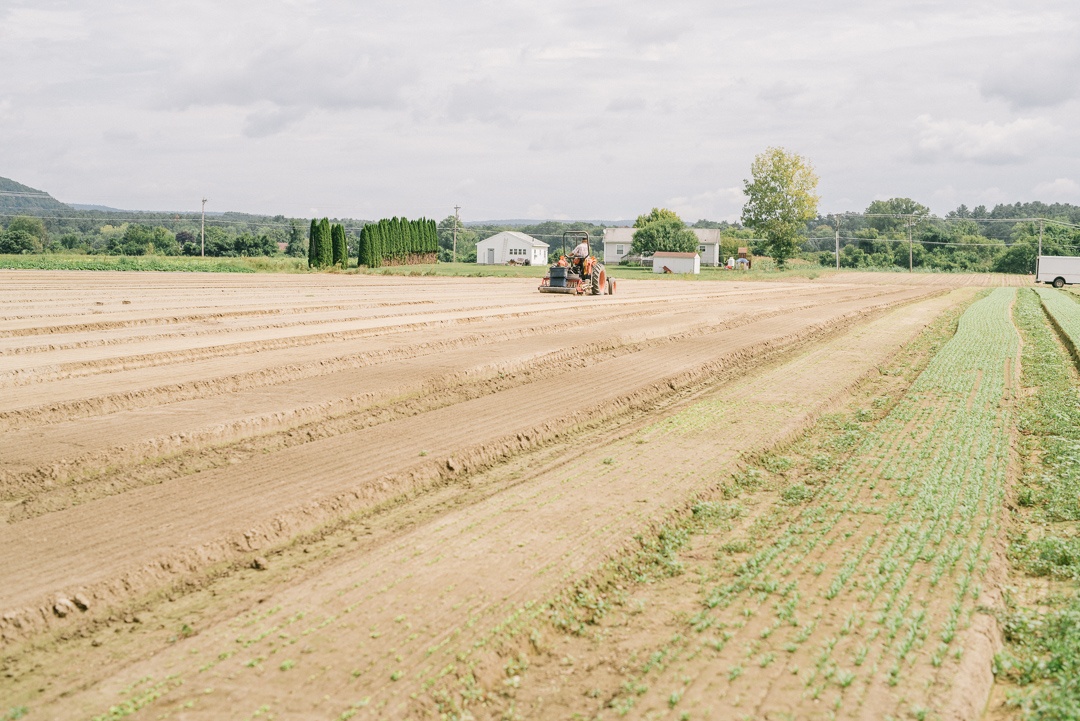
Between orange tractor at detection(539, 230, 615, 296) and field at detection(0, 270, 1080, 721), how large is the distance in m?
16.4

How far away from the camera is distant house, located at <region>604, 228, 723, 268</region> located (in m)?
115

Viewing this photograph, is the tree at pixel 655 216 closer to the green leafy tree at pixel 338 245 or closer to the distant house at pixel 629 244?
the distant house at pixel 629 244

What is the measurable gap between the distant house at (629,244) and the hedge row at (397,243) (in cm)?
4446

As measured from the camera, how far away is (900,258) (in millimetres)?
102250

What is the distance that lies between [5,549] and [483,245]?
10637 centimetres

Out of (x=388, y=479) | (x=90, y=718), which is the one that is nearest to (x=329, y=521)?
(x=388, y=479)

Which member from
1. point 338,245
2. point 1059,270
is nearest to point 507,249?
point 338,245

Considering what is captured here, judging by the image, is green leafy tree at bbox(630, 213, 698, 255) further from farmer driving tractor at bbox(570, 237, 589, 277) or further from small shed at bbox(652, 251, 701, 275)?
farmer driving tractor at bbox(570, 237, 589, 277)

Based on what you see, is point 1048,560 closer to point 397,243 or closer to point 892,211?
point 397,243

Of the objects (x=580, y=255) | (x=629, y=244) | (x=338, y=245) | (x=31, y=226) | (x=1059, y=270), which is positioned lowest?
(x=580, y=255)

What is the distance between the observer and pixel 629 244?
399ft

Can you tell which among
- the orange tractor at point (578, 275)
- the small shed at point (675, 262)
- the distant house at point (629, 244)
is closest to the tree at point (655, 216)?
the distant house at point (629, 244)

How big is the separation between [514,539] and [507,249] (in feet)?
345

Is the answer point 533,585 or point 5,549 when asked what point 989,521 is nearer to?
point 533,585
